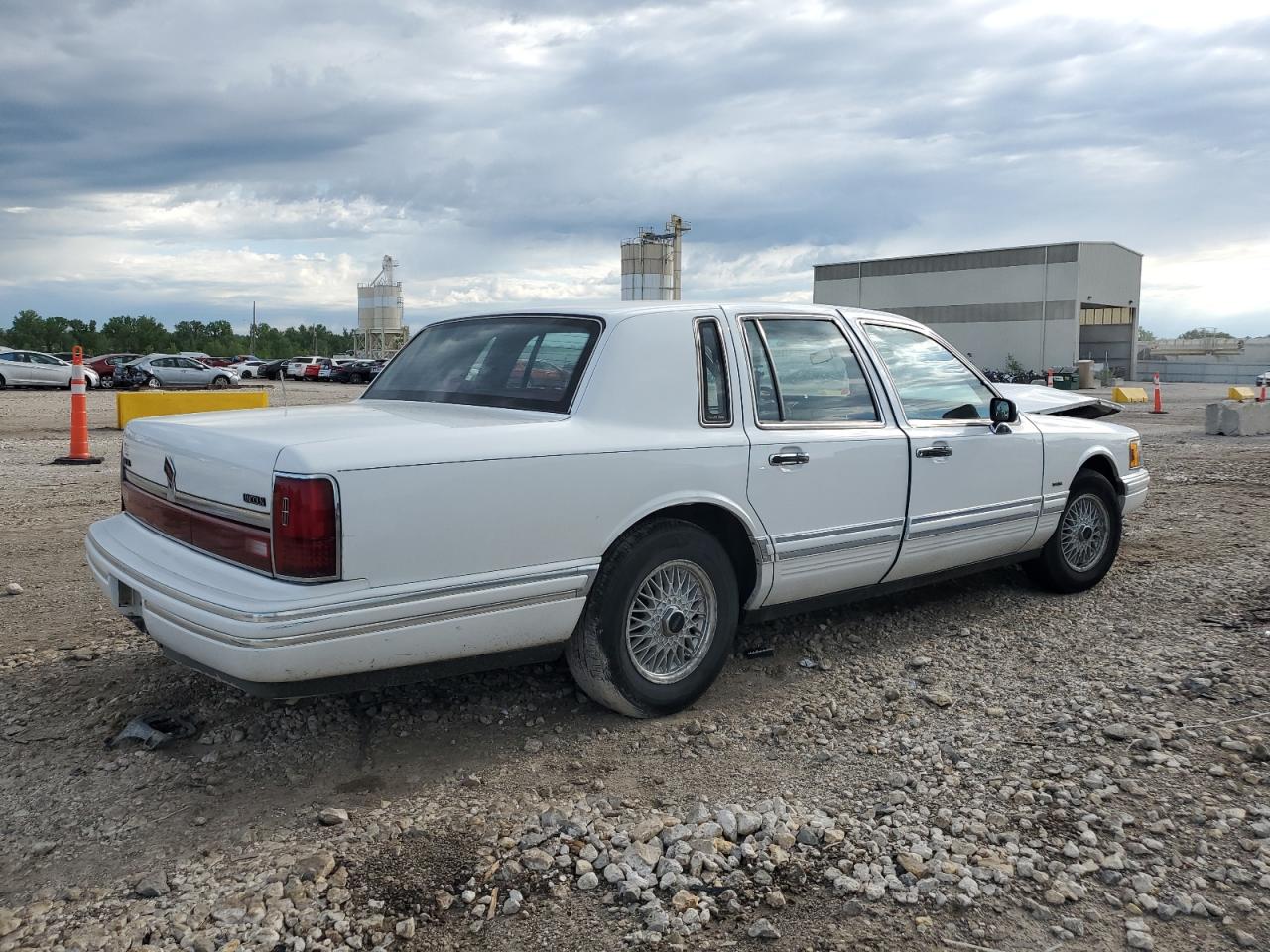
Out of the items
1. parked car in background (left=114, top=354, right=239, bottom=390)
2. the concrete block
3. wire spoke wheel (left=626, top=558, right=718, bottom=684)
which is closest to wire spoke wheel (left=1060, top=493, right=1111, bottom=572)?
wire spoke wheel (left=626, top=558, right=718, bottom=684)

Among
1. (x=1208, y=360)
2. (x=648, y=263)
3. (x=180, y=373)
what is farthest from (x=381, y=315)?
(x=1208, y=360)

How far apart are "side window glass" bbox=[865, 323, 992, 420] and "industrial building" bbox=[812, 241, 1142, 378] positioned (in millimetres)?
56981

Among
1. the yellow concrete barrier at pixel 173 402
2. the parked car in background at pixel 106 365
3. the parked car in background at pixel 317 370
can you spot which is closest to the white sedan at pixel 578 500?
the yellow concrete barrier at pixel 173 402

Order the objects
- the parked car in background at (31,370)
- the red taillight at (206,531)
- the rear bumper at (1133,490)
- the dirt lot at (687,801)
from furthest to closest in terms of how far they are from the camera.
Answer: the parked car in background at (31,370), the rear bumper at (1133,490), the red taillight at (206,531), the dirt lot at (687,801)

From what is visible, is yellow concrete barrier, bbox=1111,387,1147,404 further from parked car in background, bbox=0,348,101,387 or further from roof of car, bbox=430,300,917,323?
parked car in background, bbox=0,348,101,387

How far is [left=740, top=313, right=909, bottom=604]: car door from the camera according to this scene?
4.09m

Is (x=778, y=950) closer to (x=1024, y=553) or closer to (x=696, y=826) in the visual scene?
(x=696, y=826)

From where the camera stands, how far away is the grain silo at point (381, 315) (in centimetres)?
8688

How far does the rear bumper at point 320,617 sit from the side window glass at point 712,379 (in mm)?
872

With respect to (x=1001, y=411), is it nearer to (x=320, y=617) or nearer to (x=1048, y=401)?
(x=1048, y=401)

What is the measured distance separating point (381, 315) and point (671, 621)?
87.3m

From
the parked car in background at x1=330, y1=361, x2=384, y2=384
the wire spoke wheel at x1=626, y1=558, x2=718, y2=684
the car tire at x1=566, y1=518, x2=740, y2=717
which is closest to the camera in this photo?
the car tire at x1=566, y1=518, x2=740, y2=717

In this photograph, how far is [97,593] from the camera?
5531 millimetres

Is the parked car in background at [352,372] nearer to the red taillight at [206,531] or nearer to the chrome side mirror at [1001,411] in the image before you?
the chrome side mirror at [1001,411]
